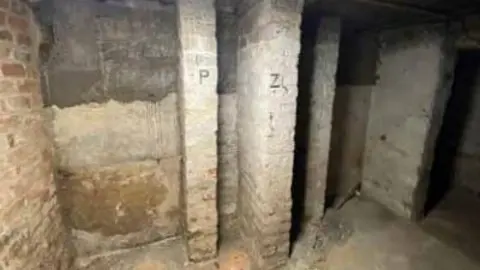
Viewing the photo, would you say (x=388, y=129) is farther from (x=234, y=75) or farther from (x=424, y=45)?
(x=234, y=75)

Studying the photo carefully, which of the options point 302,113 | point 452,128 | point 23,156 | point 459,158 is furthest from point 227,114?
point 459,158

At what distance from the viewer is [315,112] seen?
275 centimetres

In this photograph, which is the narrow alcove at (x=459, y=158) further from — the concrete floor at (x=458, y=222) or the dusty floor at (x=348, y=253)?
the dusty floor at (x=348, y=253)

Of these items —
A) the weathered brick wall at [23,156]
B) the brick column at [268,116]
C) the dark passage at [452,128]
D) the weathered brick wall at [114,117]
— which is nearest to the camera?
the weathered brick wall at [23,156]

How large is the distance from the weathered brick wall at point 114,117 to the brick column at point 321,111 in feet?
4.18

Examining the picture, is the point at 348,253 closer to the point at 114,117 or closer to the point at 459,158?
the point at 459,158

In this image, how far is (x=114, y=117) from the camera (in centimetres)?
227

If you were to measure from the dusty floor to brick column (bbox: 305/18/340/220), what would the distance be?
302 mm

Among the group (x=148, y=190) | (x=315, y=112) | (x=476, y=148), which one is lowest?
(x=148, y=190)

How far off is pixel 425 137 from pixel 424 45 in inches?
34.2

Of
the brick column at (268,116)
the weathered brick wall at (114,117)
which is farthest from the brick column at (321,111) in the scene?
the weathered brick wall at (114,117)

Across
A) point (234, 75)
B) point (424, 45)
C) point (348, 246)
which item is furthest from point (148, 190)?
point (424, 45)

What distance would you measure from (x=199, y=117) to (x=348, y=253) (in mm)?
1749

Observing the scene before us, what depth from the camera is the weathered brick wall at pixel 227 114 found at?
240 centimetres
